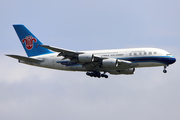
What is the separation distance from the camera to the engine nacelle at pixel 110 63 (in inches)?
2089

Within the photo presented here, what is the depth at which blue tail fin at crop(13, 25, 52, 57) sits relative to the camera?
196 feet

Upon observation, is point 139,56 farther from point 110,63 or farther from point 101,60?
point 101,60

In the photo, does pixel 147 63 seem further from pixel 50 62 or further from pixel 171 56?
pixel 50 62

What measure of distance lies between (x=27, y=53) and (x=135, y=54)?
19.8 meters

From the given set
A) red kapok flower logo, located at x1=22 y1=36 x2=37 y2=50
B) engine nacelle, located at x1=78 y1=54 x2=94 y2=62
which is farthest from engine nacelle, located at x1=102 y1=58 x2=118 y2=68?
red kapok flower logo, located at x1=22 y1=36 x2=37 y2=50

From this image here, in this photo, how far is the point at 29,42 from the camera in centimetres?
6109

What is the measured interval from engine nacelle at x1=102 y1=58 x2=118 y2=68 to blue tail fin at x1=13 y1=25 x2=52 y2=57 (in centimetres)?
1161

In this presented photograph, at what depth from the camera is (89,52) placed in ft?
185

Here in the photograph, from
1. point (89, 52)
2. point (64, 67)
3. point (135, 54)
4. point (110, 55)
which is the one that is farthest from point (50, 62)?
point (135, 54)

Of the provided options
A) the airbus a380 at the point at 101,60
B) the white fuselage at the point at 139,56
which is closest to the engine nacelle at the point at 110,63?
the airbus a380 at the point at 101,60

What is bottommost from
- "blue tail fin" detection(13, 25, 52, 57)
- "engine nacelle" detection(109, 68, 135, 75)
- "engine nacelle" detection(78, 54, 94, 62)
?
"engine nacelle" detection(109, 68, 135, 75)

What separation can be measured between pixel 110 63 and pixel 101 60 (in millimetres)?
1788

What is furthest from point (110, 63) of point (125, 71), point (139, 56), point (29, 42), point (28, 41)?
point (28, 41)

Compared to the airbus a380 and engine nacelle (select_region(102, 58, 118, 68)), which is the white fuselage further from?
engine nacelle (select_region(102, 58, 118, 68))
